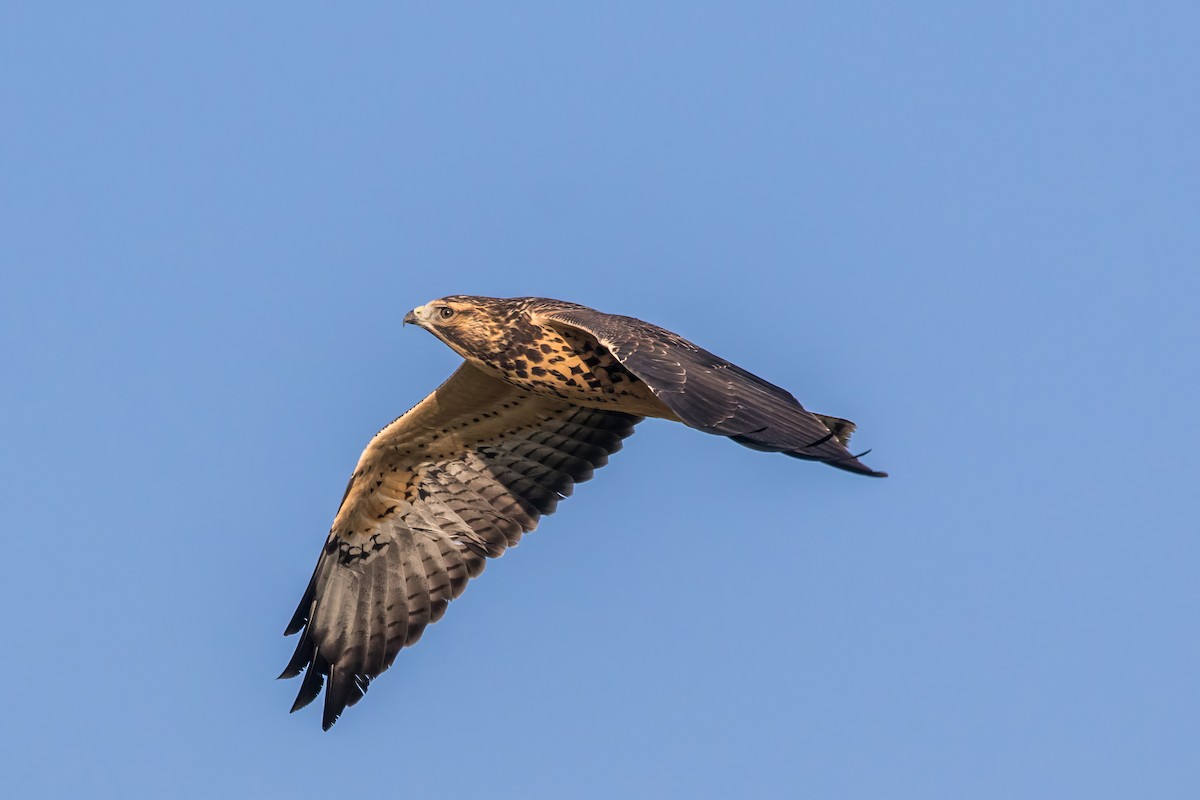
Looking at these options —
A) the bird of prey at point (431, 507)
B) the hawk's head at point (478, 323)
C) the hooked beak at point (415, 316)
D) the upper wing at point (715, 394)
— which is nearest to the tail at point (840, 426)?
the upper wing at point (715, 394)

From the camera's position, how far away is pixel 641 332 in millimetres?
11836

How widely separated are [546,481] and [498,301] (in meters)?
2.42

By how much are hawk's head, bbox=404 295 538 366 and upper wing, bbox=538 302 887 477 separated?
42 centimetres

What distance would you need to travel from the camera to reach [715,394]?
10.9 metres

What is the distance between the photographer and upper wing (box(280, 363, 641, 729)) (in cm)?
1466

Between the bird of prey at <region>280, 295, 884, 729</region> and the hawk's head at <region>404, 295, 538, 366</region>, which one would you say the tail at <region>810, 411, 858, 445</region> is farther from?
the hawk's head at <region>404, 295, 538, 366</region>

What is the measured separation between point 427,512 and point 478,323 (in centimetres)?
267

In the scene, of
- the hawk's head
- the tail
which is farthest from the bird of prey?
the tail

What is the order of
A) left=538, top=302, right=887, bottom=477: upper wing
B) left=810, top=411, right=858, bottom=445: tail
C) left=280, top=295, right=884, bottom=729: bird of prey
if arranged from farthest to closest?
left=280, top=295, right=884, bottom=729: bird of prey, left=810, top=411, right=858, bottom=445: tail, left=538, top=302, right=887, bottom=477: upper wing

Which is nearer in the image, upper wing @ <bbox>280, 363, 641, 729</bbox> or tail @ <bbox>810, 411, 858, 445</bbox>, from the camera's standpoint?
tail @ <bbox>810, 411, 858, 445</bbox>

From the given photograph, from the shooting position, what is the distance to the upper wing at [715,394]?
10102mm

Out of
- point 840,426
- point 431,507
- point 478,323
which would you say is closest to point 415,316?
point 478,323

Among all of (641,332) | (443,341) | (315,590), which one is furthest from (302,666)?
(641,332)

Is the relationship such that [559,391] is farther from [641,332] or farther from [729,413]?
[729,413]
